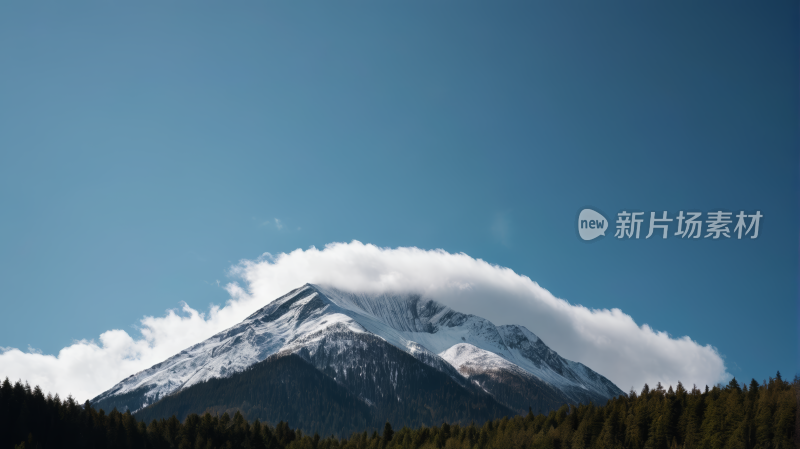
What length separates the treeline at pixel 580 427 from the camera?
516 ft

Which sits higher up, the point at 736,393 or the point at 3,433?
the point at 736,393

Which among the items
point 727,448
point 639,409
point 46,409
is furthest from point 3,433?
point 727,448

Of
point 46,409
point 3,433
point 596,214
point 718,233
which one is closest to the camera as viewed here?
point 718,233

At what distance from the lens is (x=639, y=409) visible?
180m

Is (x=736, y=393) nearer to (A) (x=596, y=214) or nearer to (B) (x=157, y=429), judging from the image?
(A) (x=596, y=214)

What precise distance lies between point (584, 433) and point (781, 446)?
51.5 meters

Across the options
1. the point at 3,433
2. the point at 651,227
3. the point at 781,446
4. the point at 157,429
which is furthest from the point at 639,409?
the point at 3,433

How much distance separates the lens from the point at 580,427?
182500mm

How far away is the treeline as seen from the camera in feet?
516

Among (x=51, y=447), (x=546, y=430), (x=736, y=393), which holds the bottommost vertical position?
(x=51, y=447)

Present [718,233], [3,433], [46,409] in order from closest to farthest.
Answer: [718,233], [3,433], [46,409]

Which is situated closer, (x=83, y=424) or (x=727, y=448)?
(x=727, y=448)

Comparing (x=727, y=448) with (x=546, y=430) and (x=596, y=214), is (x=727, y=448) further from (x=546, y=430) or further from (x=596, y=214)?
(x=596, y=214)

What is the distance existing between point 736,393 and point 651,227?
396 feet
